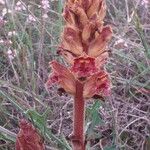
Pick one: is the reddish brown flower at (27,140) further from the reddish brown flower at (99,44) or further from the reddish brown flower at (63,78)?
the reddish brown flower at (99,44)

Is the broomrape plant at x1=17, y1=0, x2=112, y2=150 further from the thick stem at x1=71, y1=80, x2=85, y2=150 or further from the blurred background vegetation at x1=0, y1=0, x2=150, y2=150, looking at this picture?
the blurred background vegetation at x1=0, y1=0, x2=150, y2=150

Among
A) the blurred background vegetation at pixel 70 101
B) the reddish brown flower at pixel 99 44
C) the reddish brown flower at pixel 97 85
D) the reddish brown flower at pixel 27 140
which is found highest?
the blurred background vegetation at pixel 70 101

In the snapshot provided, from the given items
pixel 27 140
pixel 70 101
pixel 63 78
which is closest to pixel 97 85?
pixel 63 78

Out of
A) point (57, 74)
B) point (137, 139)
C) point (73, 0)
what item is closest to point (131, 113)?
point (137, 139)

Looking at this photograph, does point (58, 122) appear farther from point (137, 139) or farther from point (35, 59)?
point (35, 59)

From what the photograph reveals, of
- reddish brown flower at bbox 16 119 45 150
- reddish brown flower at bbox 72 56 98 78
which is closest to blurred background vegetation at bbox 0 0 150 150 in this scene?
reddish brown flower at bbox 16 119 45 150

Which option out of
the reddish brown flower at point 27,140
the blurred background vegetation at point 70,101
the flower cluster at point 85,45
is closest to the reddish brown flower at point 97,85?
the flower cluster at point 85,45

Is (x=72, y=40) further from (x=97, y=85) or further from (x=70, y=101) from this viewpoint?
(x=70, y=101)

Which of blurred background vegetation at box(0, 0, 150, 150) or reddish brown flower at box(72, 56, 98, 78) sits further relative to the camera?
blurred background vegetation at box(0, 0, 150, 150)
